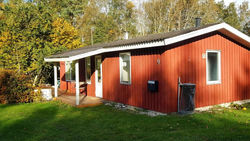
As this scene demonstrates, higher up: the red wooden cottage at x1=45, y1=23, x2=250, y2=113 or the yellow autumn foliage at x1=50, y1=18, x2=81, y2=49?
the yellow autumn foliage at x1=50, y1=18, x2=81, y2=49

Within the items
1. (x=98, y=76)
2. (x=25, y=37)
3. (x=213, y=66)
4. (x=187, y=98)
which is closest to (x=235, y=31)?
(x=213, y=66)

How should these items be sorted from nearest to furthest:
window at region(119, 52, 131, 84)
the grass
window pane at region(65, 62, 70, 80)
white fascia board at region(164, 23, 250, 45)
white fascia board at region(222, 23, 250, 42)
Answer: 1. the grass
2. white fascia board at region(164, 23, 250, 45)
3. white fascia board at region(222, 23, 250, 42)
4. window at region(119, 52, 131, 84)
5. window pane at region(65, 62, 70, 80)

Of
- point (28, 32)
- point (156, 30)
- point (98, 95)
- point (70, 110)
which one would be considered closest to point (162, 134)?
point (70, 110)

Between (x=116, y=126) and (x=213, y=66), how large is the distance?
5118 mm

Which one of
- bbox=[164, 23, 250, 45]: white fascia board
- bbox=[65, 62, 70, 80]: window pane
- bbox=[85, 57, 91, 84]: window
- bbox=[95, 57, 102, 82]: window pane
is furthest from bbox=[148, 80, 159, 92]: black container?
bbox=[65, 62, 70, 80]: window pane

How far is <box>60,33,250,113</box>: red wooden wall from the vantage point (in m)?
8.22

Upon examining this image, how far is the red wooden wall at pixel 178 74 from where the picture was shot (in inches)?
323

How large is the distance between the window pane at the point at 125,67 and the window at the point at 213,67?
3244 millimetres

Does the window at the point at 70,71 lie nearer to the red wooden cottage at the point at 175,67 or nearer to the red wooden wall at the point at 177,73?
the red wooden cottage at the point at 175,67

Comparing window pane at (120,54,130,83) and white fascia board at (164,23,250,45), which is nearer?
white fascia board at (164,23,250,45)

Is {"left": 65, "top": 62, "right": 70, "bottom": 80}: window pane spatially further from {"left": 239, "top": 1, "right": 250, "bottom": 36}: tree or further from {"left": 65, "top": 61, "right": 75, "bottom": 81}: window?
{"left": 239, "top": 1, "right": 250, "bottom": 36}: tree

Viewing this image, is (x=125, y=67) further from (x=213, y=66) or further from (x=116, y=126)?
(x=116, y=126)

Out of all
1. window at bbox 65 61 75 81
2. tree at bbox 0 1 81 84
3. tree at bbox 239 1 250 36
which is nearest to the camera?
tree at bbox 0 1 81 84

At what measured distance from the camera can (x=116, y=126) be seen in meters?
6.82
